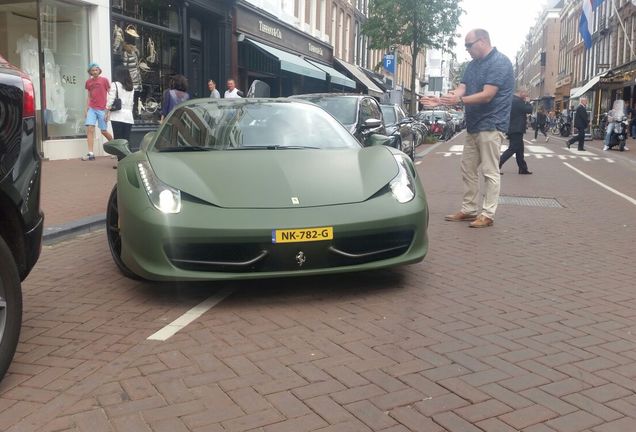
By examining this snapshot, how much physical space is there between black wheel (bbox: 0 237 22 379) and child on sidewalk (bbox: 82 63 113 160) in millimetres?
10207

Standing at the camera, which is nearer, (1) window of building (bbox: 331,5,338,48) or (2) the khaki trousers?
(2) the khaki trousers

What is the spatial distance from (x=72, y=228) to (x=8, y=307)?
12.6ft

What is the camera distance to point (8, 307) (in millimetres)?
2918

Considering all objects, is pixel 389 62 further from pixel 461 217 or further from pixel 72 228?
pixel 72 228

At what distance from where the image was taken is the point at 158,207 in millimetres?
4125

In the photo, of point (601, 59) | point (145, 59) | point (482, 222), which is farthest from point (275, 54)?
point (601, 59)

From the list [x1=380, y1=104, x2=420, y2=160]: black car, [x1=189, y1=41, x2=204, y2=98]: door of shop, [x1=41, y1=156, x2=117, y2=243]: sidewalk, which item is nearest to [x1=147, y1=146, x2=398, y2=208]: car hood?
[x1=41, y1=156, x2=117, y2=243]: sidewalk

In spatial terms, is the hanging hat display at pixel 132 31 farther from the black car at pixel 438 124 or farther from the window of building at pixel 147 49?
the black car at pixel 438 124

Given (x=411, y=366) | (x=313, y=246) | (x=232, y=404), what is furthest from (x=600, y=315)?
(x=232, y=404)

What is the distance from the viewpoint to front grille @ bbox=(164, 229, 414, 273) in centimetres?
404

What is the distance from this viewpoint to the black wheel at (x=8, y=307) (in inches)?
114

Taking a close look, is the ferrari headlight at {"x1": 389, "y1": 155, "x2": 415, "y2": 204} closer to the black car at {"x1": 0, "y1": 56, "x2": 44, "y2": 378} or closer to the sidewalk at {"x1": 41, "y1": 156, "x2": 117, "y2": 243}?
the black car at {"x1": 0, "y1": 56, "x2": 44, "y2": 378}

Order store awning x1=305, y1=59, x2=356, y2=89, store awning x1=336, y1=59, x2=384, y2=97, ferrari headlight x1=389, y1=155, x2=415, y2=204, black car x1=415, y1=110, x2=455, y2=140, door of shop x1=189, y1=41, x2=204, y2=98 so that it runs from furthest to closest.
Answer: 1. store awning x1=336, y1=59, x2=384, y2=97
2. black car x1=415, y1=110, x2=455, y2=140
3. store awning x1=305, y1=59, x2=356, y2=89
4. door of shop x1=189, y1=41, x2=204, y2=98
5. ferrari headlight x1=389, y1=155, x2=415, y2=204

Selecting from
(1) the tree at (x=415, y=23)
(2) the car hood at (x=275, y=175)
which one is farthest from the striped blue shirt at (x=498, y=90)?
(1) the tree at (x=415, y=23)
